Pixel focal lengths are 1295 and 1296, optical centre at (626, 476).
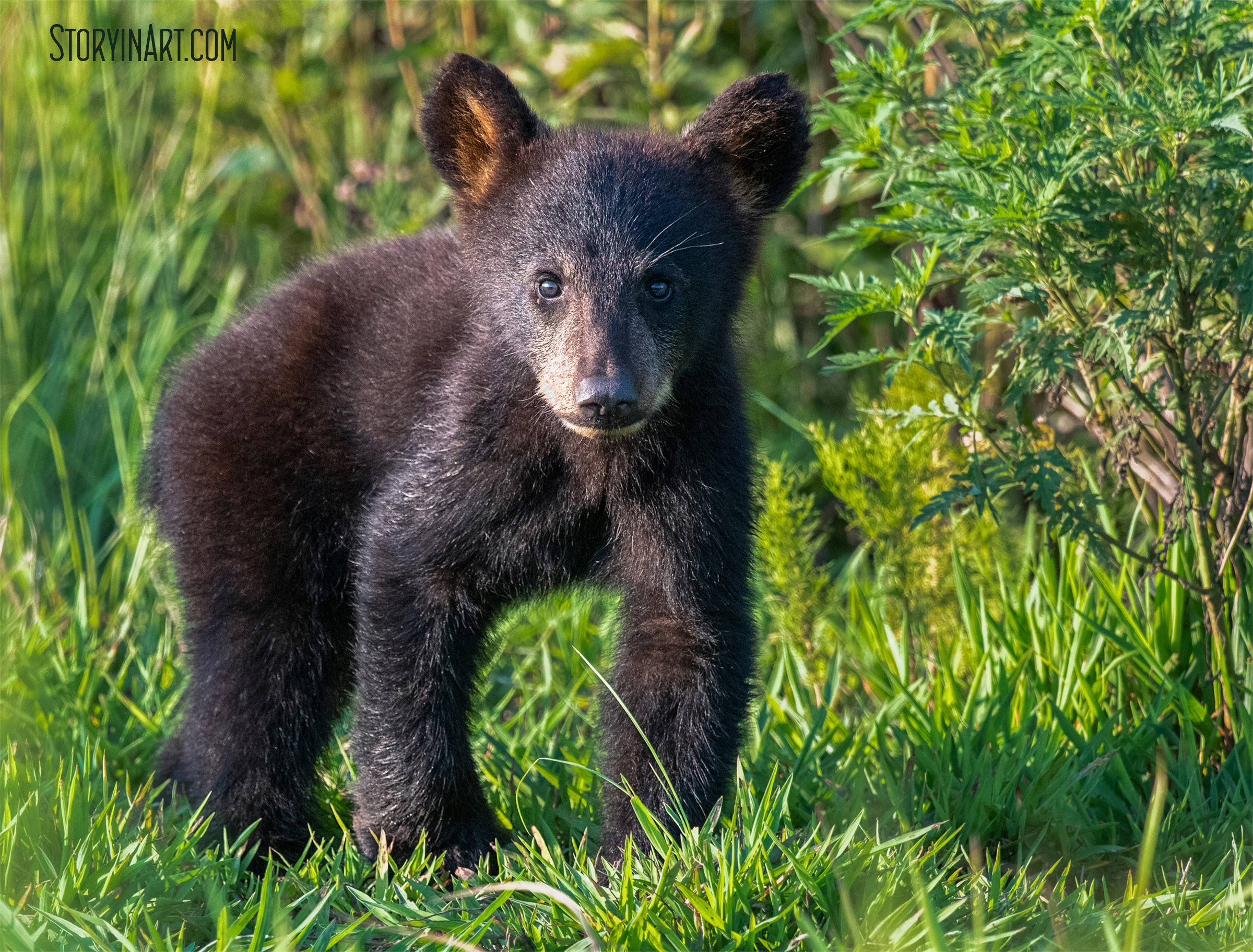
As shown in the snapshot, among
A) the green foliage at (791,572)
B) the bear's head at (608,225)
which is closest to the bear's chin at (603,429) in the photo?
the bear's head at (608,225)

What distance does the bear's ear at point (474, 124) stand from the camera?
3564mm

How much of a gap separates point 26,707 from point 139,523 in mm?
1085

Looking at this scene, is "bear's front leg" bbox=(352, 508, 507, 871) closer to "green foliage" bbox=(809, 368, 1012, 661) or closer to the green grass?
the green grass

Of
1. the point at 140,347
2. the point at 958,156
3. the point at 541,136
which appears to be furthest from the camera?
the point at 140,347

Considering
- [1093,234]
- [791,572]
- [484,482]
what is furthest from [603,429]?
[791,572]

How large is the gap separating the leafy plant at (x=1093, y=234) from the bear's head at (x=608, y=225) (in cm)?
30

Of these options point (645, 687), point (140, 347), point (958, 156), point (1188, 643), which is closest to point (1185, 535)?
point (1188, 643)

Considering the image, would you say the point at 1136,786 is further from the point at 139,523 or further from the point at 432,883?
the point at 139,523

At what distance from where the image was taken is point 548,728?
4242mm

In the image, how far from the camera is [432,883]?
11.2 feet

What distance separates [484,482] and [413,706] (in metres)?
0.63

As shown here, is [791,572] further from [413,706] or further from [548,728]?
[413,706]

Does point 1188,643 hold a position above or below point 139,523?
above

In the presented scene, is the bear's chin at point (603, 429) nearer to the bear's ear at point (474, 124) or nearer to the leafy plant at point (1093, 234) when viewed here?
the leafy plant at point (1093, 234)
